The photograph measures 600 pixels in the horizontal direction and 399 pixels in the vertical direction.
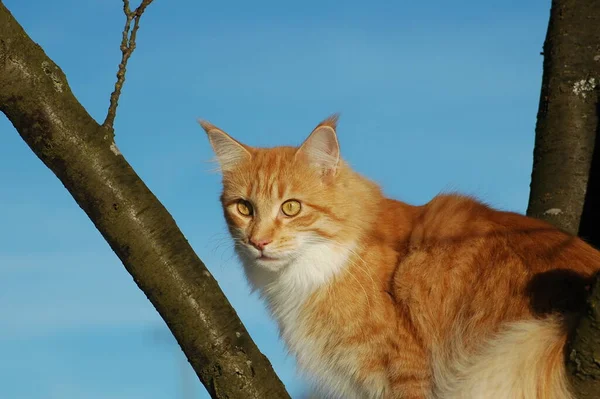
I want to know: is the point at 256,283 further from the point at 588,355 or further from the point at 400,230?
the point at 588,355

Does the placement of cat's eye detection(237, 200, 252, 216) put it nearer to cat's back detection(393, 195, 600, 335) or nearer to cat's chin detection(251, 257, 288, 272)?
cat's chin detection(251, 257, 288, 272)

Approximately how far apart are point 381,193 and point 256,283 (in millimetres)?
775

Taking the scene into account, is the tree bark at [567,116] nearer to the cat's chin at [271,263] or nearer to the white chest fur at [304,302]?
the white chest fur at [304,302]

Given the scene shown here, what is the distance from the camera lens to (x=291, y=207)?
149 inches

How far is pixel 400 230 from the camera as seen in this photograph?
373cm

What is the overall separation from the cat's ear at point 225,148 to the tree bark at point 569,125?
1.59 metres

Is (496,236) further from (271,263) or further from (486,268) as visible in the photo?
(271,263)

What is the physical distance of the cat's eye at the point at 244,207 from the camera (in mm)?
3879

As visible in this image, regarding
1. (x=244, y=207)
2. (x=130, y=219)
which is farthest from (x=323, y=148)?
(x=130, y=219)

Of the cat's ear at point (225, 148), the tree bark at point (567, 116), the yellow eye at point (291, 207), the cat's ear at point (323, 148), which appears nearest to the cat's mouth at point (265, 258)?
the yellow eye at point (291, 207)

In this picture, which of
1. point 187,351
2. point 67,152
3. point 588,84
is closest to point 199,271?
point 187,351

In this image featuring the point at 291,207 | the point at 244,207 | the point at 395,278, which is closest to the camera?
the point at 395,278

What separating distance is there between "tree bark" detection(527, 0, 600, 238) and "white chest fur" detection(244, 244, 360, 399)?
1.27 metres

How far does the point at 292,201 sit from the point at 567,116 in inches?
65.3
